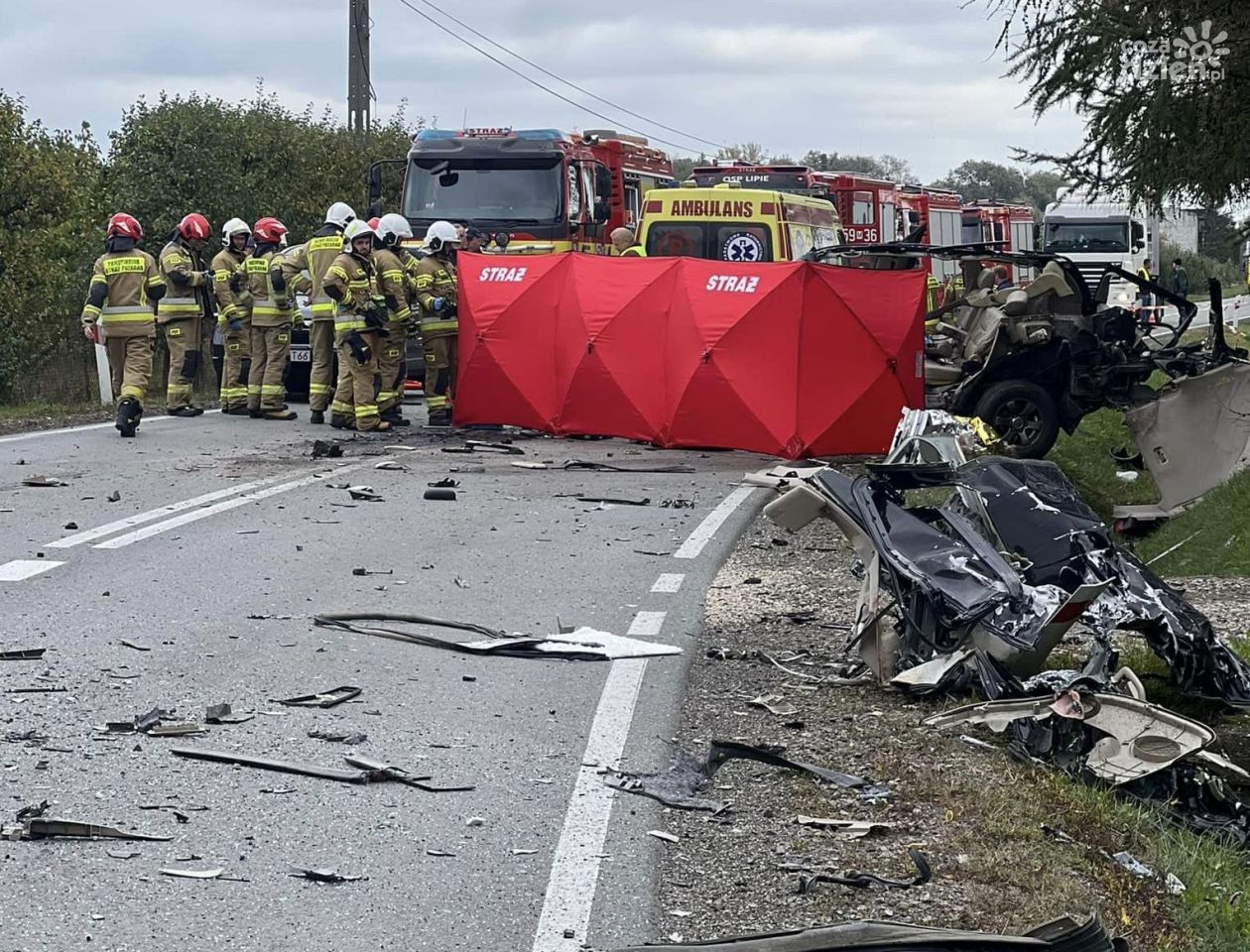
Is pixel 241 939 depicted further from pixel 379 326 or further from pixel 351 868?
pixel 379 326

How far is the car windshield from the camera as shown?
39.8 m

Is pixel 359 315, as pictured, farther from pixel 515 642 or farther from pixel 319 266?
pixel 515 642

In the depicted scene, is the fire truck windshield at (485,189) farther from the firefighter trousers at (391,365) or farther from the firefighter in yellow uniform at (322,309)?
the firefighter trousers at (391,365)

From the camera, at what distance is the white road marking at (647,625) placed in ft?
26.1

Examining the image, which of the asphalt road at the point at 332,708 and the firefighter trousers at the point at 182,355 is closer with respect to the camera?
the asphalt road at the point at 332,708

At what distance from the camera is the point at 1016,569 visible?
271 inches

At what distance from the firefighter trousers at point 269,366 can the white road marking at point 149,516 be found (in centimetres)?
505

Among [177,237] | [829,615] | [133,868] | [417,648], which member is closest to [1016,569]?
[829,615]

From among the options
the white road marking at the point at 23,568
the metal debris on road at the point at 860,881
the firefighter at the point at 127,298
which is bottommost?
the metal debris on road at the point at 860,881

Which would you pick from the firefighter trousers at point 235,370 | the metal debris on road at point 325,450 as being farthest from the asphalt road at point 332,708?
the firefighter trousers at point 235,370

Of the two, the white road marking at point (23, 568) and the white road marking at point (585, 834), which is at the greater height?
the white road marking at point (23, 568)

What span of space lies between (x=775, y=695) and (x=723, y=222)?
625 inches

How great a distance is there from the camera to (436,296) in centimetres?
1712

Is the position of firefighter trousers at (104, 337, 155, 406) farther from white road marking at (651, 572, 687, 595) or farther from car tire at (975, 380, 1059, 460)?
white road marking at (651, 572, 687, 595)
